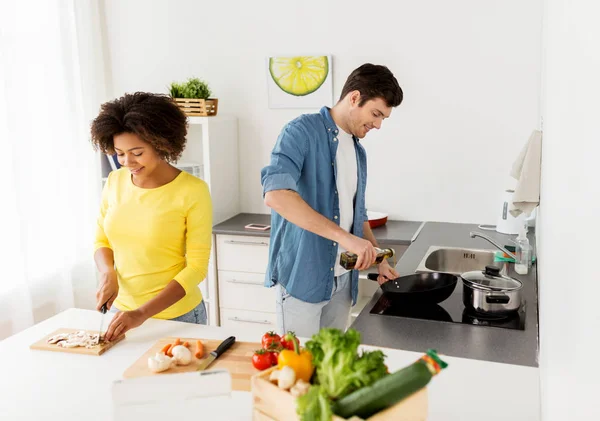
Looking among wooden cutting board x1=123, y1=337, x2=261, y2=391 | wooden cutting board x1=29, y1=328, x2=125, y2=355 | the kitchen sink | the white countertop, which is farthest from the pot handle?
wooden cutting board x1=29, y1=328, x2=125, y2=355

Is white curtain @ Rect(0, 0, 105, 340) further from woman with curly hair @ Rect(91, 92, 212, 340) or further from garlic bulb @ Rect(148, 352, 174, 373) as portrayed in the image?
garlic bulb @ Rect(148, 352, 174, 373)

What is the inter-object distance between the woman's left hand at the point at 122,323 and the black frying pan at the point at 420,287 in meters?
0.80

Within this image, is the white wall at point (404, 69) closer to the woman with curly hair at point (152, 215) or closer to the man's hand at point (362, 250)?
the man's hand at point (362, 250)

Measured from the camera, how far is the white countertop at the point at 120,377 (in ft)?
4.08

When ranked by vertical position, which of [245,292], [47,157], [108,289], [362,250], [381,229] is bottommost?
[245,292]

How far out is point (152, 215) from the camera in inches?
73.4

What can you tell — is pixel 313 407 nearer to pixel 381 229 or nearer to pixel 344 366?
pixel 344 366

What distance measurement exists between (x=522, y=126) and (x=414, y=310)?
1703mm

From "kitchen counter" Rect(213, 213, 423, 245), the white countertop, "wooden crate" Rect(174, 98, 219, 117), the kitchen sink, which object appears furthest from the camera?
"wooden crate" Rect(174, 98, 219, 117)

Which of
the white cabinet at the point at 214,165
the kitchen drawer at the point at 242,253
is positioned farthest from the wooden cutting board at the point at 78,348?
the white cabinet at the point at 214,165

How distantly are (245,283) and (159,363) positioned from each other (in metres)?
1.89

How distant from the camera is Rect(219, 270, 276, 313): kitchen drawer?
3273 millimetres

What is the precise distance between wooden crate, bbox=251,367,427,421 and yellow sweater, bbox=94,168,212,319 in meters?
0.87

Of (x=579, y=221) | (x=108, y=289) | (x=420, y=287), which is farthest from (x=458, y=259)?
(x=579, y=221)
